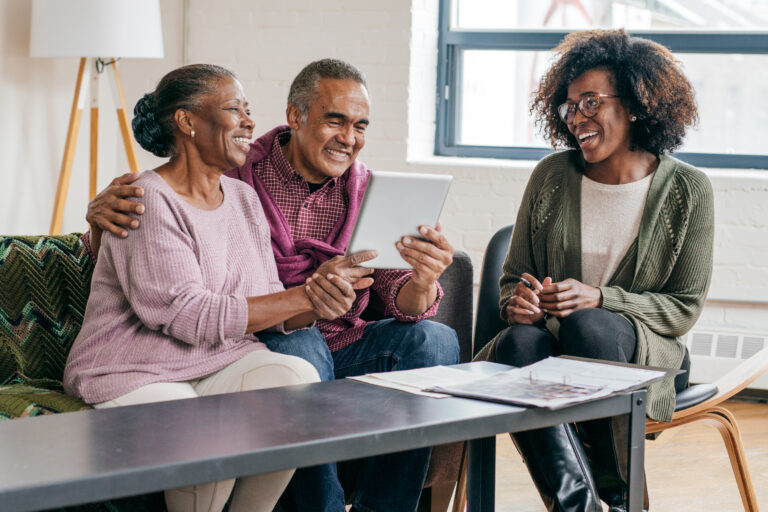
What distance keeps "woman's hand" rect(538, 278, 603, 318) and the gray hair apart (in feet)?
2.23

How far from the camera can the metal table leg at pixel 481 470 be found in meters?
1.83

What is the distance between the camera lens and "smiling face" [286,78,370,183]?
2225 mm

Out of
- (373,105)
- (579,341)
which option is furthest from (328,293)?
(373,105)

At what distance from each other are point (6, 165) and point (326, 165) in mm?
1932

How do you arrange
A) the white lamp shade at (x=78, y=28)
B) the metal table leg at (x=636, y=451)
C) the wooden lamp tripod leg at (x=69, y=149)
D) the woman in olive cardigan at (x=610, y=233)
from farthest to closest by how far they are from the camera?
the wooden lamp tripod leg at (x=69, y=149) → the white lamp shade at (x=78, y=28) → the woman in olive cardigan at (x=610, y=233) → the metal table leg at (x=636, y=451)

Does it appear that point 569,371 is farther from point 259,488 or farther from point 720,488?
point 720,488

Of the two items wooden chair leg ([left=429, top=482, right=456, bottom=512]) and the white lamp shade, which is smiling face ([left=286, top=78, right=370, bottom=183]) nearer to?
wooden chair leg ([left=429, top=482, right=456, bottom=512])

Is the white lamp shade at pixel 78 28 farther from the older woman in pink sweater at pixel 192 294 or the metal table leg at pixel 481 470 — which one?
the metal table leg at pixel 481 470

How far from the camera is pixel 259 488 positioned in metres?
1.67

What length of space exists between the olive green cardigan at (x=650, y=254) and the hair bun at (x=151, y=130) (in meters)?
0.89

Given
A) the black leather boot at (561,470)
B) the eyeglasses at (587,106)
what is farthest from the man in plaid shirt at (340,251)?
the eyeglasses at (587,106)

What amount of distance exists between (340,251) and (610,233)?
0.68 metres

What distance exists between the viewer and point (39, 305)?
2.07 m

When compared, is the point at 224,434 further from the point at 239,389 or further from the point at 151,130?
the point at 151,130
